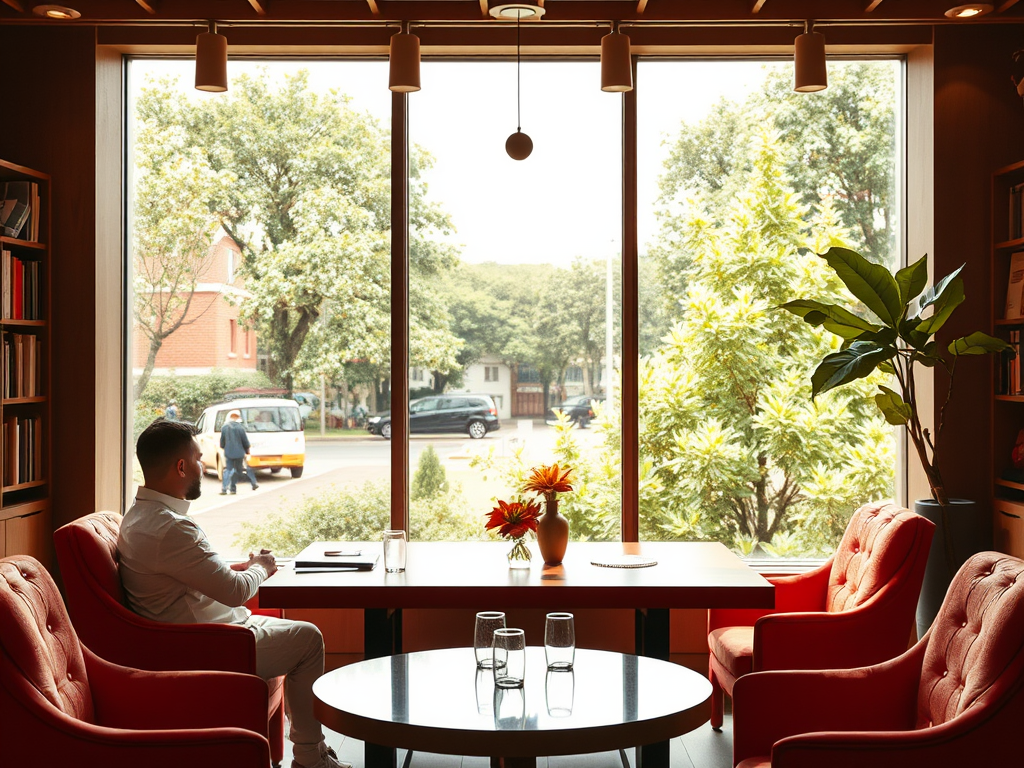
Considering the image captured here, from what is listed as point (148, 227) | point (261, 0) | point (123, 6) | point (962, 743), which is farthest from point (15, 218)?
point (962, 743)

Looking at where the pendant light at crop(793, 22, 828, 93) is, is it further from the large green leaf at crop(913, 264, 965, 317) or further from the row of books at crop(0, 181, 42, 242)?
the row of books at crop(0, 181, 42, 242)

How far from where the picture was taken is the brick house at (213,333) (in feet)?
16.1

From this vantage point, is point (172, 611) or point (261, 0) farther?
point (261, 0)

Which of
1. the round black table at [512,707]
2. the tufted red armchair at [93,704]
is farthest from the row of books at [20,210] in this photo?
the round black table at [512,707]

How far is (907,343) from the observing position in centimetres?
421

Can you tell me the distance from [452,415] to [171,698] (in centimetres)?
254

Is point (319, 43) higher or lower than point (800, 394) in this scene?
higher

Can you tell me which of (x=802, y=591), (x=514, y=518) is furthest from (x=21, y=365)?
(x=802, y=591)

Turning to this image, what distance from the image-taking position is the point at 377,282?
4898mm

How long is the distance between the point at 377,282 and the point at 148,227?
3.95ft

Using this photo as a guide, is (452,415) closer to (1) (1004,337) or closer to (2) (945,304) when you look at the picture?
(2) (945,304)

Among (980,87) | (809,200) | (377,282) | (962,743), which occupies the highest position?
(980,87)

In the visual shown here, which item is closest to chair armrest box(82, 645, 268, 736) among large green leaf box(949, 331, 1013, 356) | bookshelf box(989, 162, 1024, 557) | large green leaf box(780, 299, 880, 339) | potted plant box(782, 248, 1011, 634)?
potted plant box(782, 248, 1011, 634)

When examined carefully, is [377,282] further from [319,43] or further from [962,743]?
[962,743]
